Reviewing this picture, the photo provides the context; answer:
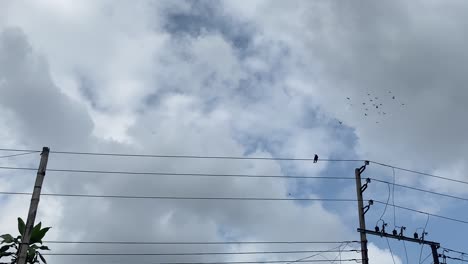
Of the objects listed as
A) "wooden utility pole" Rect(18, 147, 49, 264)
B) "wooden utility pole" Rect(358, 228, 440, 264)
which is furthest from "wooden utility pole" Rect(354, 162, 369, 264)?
"wooden utility pole" Rect(18, 147, 49, 264)

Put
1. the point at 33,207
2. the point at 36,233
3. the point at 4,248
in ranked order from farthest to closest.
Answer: the point at 36,233
the point at 4,248
the point at 33,207

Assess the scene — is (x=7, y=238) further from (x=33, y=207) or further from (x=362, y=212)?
(x=362, y=212)

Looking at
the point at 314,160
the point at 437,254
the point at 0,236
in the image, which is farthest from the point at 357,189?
the point at 0,236

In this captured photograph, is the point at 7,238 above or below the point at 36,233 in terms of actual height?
below

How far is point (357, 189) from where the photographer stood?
3069 centimetres

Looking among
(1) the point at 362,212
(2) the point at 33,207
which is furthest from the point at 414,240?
(2) the point at 33,207

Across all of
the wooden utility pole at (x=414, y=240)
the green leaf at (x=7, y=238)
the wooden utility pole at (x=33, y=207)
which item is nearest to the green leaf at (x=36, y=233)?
the green leaf at (x=7, y=238)

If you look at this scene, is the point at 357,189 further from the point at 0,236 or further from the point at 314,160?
the point at 0,236

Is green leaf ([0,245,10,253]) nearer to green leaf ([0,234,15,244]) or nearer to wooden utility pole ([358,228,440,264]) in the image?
green leaf ([0,234,15,244])

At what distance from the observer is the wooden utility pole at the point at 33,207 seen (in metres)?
21.1

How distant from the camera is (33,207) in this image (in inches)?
859

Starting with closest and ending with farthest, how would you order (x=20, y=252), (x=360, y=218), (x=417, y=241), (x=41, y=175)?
(x=20, y=252) < (x=41, y=175) < (x=360, y=218) < (x=417, y=241)

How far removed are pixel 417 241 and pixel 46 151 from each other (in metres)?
22.6

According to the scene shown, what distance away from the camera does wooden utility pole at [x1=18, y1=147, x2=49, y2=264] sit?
69.4 feet
